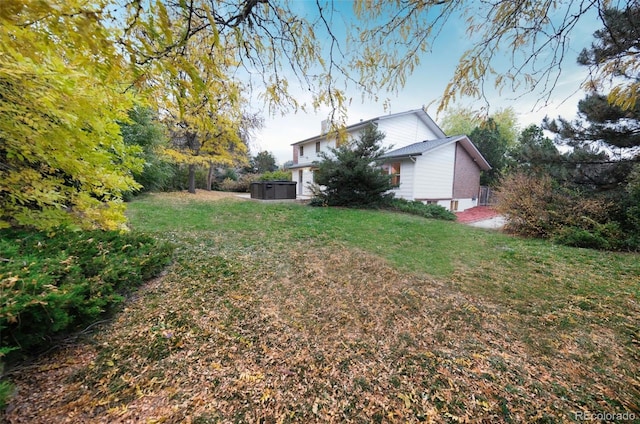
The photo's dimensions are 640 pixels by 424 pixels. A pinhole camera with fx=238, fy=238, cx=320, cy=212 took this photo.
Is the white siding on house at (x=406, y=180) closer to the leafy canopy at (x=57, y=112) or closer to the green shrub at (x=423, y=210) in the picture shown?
the green shrub at (x=423, y=210)

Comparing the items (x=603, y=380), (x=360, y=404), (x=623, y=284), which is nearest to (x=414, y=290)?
(x=603, y=380)

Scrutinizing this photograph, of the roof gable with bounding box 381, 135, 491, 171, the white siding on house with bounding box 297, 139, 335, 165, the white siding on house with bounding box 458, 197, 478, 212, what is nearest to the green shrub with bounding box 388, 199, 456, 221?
the roof gable with bounding box 381, 135, 491, 171

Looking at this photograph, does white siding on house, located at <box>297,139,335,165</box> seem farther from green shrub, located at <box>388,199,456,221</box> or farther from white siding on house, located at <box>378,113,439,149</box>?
green shrub, located at <box>388,199,456,221</box>

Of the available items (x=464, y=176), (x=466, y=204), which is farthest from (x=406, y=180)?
(x=466, y=204)

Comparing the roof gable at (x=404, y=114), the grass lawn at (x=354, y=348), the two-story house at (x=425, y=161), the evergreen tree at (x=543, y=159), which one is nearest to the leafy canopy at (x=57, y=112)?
the grass lawn at (x=354, y=348)

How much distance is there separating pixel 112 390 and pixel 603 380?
3647mm

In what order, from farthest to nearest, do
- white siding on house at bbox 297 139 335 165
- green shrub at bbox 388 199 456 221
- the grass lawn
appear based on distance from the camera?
white siding on house at bbox 297 139 335 165, green shrub at bbox 388 199 456 221, the grass lawn

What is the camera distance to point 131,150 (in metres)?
3.78

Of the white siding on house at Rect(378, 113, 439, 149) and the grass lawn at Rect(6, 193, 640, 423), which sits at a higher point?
the white siding on house at Rect(378, 113, 439, 149)

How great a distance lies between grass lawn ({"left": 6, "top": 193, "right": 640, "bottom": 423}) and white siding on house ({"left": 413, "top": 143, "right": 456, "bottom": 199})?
9.02 meters

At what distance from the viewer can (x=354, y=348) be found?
87.7 inches

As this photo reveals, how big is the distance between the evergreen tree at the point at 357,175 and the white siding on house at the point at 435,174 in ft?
9.53

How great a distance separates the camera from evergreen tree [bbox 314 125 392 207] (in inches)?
412

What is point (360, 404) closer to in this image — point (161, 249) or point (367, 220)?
point (161, 249)
